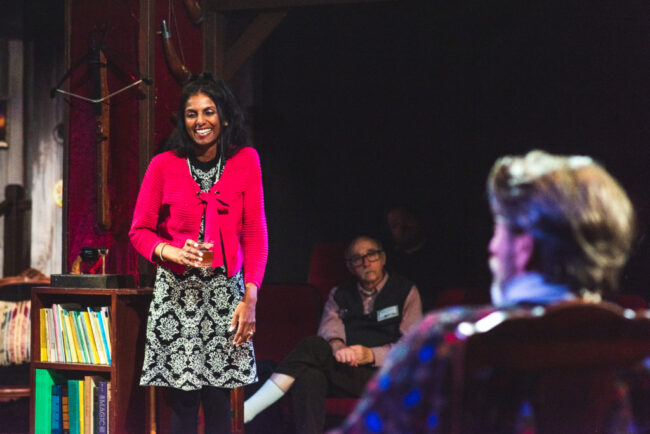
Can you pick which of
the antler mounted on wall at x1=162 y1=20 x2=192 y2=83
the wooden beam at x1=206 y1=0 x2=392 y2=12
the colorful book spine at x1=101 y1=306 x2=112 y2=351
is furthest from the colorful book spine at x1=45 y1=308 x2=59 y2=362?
the wooden beam at x1=206 y1=0 x2=392 y2=12

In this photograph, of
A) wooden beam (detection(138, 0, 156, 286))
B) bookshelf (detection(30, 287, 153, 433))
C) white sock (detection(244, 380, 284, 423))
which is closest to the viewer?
bookshelf (detection(30, 287, 153, 433))

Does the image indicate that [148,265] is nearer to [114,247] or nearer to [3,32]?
[114,247]

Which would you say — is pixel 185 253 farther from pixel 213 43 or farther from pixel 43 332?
pixel 213 43

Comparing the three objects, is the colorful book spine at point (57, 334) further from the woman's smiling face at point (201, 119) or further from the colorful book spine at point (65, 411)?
the woman's smiling face at point (201, 119)

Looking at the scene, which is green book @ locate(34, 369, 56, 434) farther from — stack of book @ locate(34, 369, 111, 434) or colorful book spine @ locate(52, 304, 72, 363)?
colorful book spine @ locate(52, 304, 72, 363)

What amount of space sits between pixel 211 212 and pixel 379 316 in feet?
5.45

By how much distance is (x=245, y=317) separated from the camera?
2781 millimetres

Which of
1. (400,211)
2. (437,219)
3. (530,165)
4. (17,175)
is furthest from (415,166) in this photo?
(530,165)

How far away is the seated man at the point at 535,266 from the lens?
114 cm

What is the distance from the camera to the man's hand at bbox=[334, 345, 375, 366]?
4062 mm

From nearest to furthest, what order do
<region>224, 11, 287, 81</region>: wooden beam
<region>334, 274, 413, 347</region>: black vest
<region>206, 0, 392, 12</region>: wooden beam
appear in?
1. <region>334, 274, 413, 347</region>: black vest
2. <region>206, 0, 392, 12</region>: wooden beam
3. <region>224, 11, 287, 81</region>: wooden beam

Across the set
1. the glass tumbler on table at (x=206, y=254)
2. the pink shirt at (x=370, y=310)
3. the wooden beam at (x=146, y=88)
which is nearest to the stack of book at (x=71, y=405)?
the wooden beam at (x=146, y=88)

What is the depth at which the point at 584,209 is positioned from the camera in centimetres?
114

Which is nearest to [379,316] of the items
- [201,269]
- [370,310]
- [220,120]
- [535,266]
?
[370,310]
